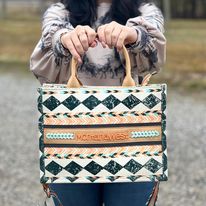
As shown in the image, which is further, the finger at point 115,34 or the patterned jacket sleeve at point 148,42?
the patterned jacket sleeve at point 148,42

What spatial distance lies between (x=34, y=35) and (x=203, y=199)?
1535cm

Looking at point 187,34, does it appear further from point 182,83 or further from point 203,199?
point 203,199

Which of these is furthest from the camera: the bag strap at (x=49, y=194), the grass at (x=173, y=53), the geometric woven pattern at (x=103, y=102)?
the grass at (x=173, y=53)

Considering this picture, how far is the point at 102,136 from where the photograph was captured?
5.13ft

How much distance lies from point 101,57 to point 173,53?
507 inches

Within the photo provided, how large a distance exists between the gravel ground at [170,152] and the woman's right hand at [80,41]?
292cm

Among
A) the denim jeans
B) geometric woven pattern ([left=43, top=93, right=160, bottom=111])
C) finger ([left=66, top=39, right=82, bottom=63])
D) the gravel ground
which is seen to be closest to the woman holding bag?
the denim jeans

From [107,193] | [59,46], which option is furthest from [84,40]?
[107,193]

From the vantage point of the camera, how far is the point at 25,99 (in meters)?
9.36

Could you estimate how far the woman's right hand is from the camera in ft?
5.07

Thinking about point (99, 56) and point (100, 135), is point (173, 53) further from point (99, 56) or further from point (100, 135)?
point (100, 135)

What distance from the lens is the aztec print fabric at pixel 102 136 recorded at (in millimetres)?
1538

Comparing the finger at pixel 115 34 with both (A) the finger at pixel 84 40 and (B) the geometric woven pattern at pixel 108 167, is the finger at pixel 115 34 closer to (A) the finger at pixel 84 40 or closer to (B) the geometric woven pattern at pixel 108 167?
(A) the finger at pixel 84 40

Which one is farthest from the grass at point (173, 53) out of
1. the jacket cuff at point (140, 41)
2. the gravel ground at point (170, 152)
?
the jacket cuff at point (140, 41)
